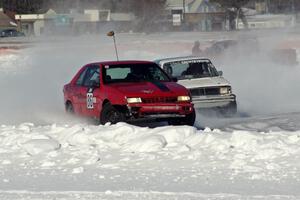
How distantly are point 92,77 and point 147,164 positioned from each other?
220 inches

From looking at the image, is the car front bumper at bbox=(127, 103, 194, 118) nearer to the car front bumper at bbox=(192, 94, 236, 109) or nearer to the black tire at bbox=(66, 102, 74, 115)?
the black tire at bbox=(66, 102, 74, 115)

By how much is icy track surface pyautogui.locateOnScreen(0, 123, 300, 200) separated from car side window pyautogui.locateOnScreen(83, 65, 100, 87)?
10.2 ft

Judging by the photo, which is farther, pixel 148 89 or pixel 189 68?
pixel 189 68

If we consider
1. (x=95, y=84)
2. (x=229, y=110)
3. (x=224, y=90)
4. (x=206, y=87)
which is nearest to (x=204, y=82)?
(x=206, y=87)

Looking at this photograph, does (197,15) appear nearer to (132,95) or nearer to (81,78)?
(81,78)

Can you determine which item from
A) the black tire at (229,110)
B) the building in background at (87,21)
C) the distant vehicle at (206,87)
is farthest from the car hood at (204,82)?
the building in background at (87,21)

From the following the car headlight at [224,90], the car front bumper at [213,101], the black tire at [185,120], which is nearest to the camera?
the black tire at [185,120]

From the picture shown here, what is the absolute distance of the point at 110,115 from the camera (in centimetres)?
1235

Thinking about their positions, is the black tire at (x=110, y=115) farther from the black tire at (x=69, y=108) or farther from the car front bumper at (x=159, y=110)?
the black tire at (x=69, y=108)

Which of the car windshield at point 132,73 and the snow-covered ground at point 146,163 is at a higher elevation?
the car windshield at point 132,73

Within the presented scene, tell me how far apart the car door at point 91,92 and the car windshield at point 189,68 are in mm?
2614

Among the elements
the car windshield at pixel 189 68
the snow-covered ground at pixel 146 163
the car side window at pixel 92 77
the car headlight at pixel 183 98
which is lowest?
the snow-covered ground at pixel 146 163

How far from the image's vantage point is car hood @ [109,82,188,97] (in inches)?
479

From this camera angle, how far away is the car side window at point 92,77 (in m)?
13.1
